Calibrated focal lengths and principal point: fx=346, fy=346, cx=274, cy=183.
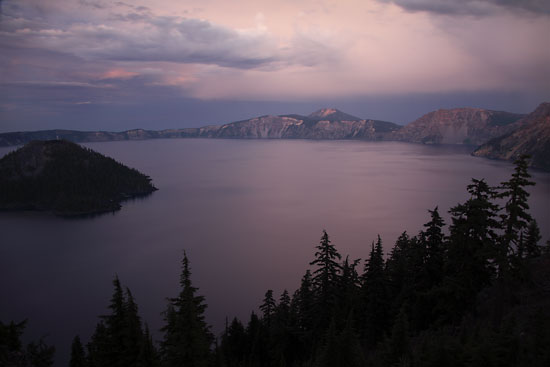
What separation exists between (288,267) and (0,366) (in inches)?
1583

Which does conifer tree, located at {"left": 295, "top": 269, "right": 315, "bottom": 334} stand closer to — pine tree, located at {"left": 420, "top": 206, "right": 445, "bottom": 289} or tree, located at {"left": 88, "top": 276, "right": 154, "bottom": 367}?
pine tree, located at {"left": 420, "top": 206, "right": 445, "bottom": 289}

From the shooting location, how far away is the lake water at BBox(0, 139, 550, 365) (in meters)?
42.5

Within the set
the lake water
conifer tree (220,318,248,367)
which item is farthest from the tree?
the lake water

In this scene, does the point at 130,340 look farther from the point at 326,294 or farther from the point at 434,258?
the point at 434,258

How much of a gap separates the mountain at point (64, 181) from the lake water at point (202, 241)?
7.98 metres

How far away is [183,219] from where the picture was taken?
82.9m

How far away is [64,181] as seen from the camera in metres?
122

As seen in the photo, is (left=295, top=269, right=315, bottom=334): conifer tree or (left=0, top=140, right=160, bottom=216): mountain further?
(left=0, top=140, right=160, bottom=216): mountain

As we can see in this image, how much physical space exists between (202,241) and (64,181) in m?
84.2

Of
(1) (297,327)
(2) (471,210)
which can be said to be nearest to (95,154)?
(1) (297,327)

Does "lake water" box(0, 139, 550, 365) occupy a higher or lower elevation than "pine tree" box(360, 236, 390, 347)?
lower

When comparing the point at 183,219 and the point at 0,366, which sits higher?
the point at 0,366

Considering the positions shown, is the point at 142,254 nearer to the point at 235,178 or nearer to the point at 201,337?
the point at 201,337

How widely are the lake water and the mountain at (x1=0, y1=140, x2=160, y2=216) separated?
7.98m
